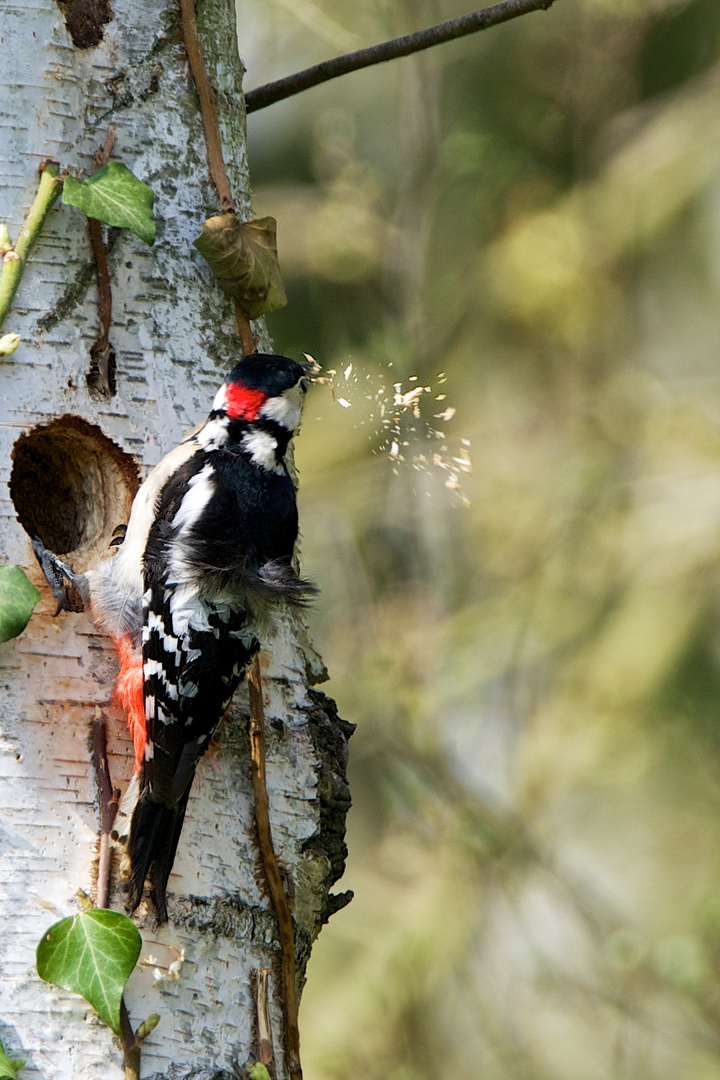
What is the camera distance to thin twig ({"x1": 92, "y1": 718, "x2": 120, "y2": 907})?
200 centimetres

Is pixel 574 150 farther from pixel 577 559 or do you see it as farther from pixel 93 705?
pixel 93 705

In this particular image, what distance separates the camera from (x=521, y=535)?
5.07m

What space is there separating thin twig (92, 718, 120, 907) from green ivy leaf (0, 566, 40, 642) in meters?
0.21

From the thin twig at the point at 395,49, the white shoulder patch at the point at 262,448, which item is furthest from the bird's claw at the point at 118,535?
the thin twig at the point at 395,49

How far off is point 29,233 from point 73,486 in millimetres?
508

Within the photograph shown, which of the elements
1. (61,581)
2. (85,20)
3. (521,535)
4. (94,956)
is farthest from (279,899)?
(521,535)

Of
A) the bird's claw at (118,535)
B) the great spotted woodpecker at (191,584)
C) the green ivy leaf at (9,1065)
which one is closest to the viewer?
the green ivy leaf at (9,1065)

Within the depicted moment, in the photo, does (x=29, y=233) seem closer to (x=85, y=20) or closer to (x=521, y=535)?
(x=85, y=20)

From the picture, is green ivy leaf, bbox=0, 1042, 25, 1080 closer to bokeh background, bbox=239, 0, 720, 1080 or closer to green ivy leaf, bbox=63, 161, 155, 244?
green ivy leaf, bbox=63, 161, 155, 244

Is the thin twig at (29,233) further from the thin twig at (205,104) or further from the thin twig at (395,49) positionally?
the thin twig at (395,49)

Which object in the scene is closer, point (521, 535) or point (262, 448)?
point (262, 448)

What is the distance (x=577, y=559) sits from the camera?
16.6 ft

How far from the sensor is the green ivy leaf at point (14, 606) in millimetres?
2047

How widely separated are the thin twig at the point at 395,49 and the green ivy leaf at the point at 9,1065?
6.48 ft
